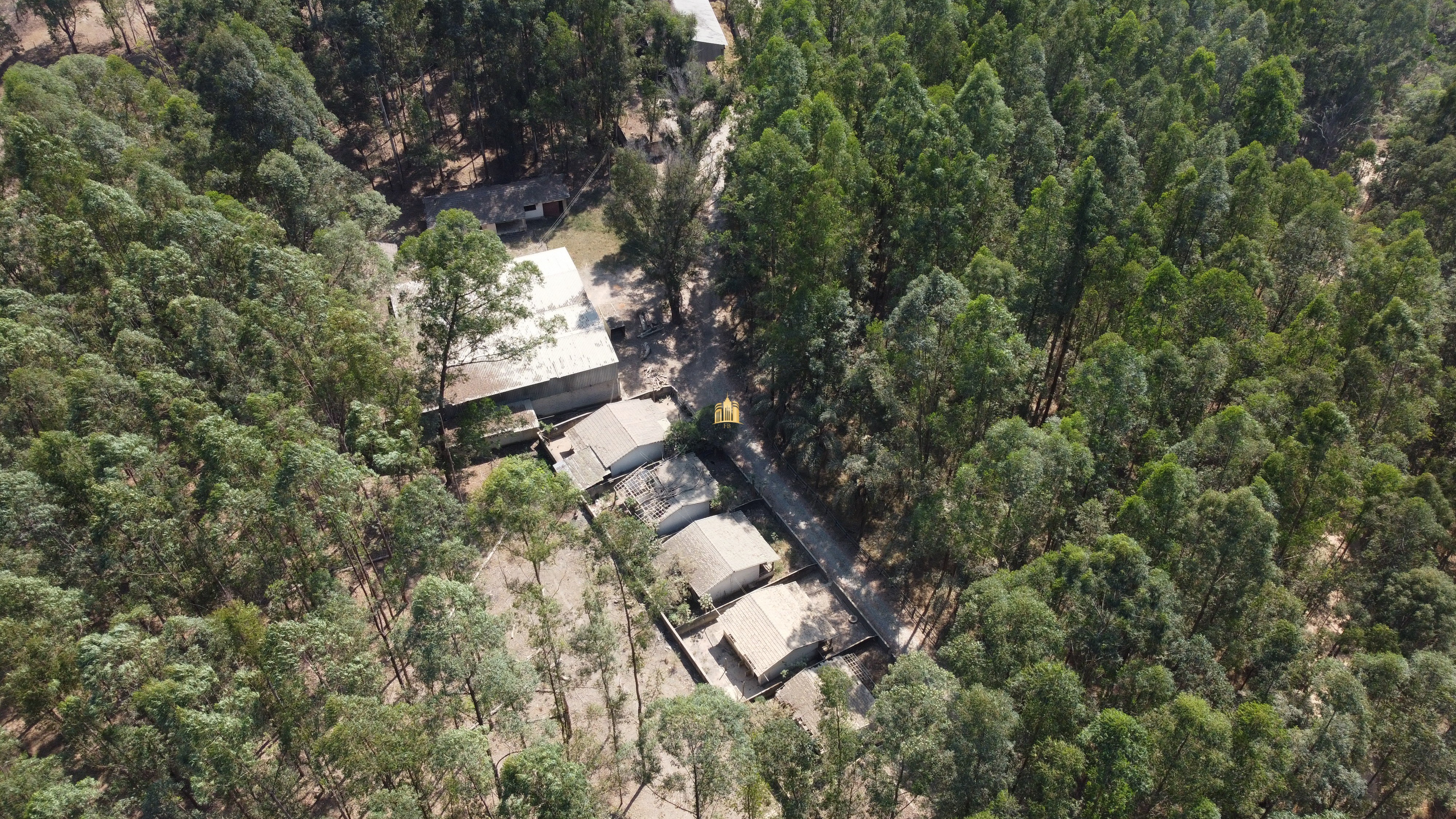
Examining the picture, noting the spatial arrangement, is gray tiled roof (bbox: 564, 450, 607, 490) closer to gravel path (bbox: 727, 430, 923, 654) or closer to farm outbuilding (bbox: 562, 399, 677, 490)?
farm outbuilding (bbox: 562, 399, 677, 490)

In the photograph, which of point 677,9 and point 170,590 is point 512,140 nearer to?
point 677,9

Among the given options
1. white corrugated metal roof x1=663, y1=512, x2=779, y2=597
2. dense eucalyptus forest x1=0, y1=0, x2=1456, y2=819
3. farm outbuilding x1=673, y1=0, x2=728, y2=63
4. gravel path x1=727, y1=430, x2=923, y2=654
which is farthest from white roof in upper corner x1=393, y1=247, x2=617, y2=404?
farm outbuilding x1=673, y1=0, x2=728, y2=63

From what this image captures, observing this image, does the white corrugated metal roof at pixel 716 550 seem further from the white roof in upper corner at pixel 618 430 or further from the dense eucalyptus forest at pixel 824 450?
the white roof in upper corner at pixel 618 430

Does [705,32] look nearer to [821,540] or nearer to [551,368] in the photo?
[551,368]

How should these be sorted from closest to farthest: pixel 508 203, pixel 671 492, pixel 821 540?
1. pixel 821 540
2. pixel 671 492
3. pixel 508 203

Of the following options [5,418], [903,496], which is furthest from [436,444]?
[903,496]

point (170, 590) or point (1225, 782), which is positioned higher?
point (1225, 782)

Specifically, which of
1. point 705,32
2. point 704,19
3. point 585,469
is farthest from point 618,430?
point 704,19

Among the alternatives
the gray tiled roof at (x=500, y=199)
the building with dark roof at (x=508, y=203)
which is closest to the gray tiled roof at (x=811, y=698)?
the building with dark roof at (x=508, y=203)
